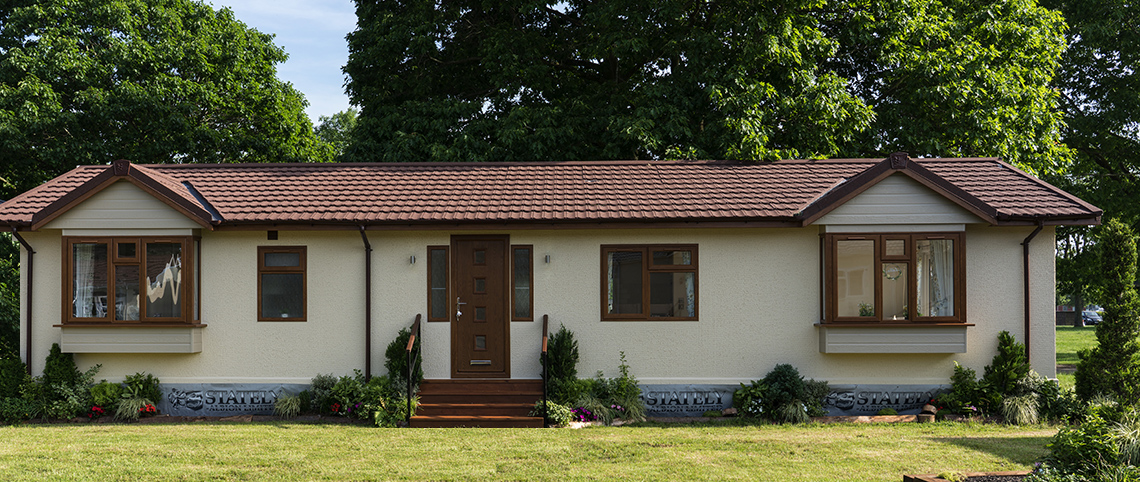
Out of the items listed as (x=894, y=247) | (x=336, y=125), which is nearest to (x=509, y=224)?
(x=894, y=247)

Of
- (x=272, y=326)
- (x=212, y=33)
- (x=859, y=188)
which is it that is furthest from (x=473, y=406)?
(x=212, y=33)

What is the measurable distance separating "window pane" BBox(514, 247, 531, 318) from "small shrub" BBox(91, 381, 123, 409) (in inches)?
227

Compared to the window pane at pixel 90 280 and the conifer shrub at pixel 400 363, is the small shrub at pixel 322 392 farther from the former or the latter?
the window pane at pixel 90 280

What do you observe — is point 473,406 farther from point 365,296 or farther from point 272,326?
point 272,326

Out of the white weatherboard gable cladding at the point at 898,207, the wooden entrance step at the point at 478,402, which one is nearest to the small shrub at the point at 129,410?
the wooden entrance step at the point at 478,402

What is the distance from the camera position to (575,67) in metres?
21.3

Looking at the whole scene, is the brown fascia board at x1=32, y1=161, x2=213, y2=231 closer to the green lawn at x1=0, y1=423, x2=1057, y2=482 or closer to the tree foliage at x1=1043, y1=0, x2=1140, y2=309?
the green lawn at x1=0, y1=423, x2=1057, y2=482

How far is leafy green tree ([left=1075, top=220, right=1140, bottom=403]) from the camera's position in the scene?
1134cm

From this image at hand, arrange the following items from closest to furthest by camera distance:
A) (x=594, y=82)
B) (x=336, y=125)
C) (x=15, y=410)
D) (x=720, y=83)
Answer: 1. (x=15, y=410)
2. (x=720, y=83)
3. (x=594, y=82)
4. (x=336, y=125)

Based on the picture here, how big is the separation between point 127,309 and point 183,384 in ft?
4.43

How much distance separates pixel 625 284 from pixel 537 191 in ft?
6.91

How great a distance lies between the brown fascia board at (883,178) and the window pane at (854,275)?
61 centimetres

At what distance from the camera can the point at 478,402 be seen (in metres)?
11.5

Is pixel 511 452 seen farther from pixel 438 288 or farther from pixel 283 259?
pixel 283 259
